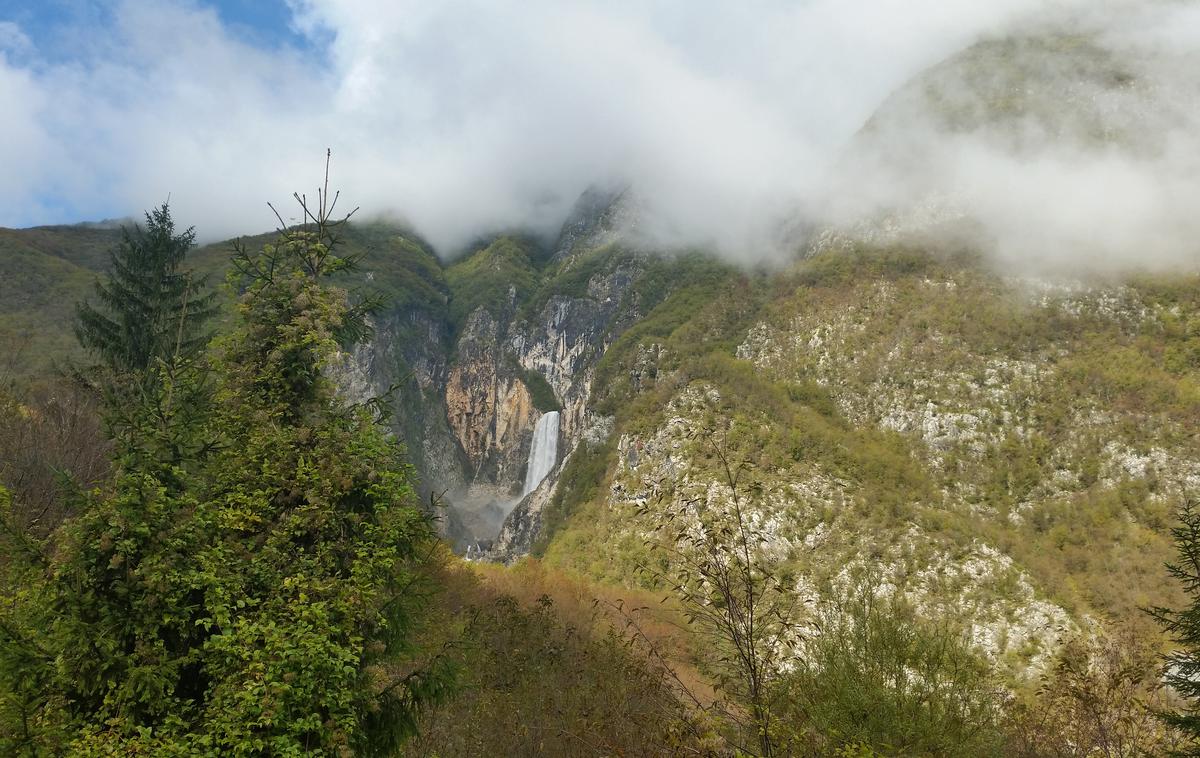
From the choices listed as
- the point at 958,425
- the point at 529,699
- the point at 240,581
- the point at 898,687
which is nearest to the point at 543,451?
the point at 958,425

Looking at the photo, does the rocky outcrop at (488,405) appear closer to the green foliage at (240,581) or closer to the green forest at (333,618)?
the green forest at (333,618)

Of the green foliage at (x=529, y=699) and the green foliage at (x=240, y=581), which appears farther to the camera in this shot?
the green foliage at (x=529, y=699)

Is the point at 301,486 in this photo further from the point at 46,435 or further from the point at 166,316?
the point at 166,316

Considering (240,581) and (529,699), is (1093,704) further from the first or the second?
(529,699)

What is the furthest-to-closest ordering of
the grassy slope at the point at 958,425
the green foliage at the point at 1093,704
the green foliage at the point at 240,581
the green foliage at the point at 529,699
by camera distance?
the grassy slope at the point at 958,425, the green foliage at the point at 529,699, the green foliage at the point at 1093,704, the green foliage at the point at 240,581

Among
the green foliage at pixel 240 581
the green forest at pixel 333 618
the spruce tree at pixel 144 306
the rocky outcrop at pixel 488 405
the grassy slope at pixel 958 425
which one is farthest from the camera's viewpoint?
the rocky outcrop at pixel 488 405

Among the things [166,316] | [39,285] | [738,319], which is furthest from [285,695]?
[39,285]

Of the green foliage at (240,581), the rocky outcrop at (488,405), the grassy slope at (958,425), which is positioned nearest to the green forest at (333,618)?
the green foliage at (240,581)

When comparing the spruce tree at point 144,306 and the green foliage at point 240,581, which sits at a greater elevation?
the spruce tree at point 144,306
